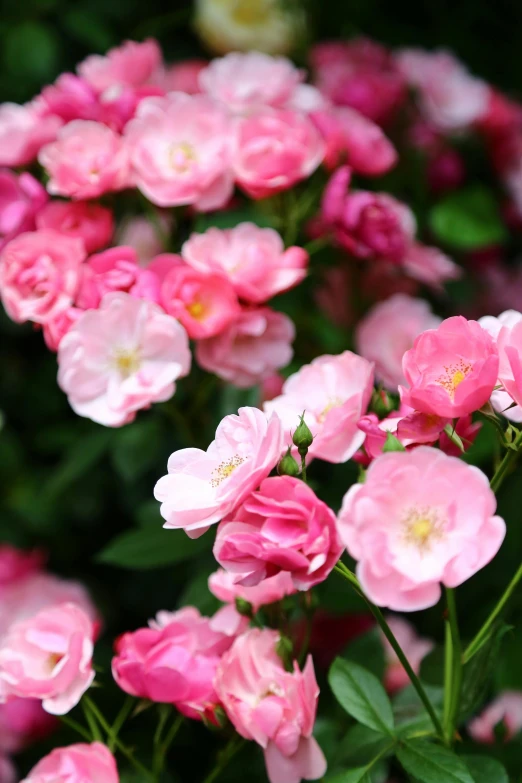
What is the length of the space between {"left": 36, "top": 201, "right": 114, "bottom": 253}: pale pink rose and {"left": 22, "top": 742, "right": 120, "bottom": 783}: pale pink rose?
455 millimetres


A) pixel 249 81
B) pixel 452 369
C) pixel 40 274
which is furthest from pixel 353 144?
pixel 452 369

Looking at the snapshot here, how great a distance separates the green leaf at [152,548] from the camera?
855 mm

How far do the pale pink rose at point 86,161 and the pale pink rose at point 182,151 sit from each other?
0.05 feet

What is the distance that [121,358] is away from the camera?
0.76 meters

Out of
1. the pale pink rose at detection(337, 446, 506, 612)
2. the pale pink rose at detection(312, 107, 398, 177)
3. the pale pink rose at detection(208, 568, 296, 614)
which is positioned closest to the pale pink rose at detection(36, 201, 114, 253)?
the pale pink rose at detection(312, 107, 398, 177)

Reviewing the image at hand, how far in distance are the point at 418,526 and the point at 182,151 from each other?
0.50 meters

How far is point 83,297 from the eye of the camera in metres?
0.76

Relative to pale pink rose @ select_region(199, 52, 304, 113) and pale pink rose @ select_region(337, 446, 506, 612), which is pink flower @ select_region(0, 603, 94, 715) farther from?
pale pink rose @ select_region(199, 52, 304, 113)

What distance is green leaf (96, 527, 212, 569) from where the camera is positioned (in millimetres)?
855

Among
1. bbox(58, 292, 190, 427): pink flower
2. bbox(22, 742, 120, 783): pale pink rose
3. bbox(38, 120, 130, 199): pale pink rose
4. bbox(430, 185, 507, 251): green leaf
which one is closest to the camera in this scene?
bbox(22, 742, 120, 783): pale pink rose

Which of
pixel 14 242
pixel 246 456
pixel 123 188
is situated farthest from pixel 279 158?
pixel 246 456

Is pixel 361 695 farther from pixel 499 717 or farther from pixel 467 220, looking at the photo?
pixel 467 220

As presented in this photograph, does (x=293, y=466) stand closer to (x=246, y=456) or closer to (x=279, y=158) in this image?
(x=246, y=456)

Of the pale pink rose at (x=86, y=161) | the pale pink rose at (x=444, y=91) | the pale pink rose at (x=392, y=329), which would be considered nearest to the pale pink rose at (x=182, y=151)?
the pale pink rose at (x=86, y=161)
